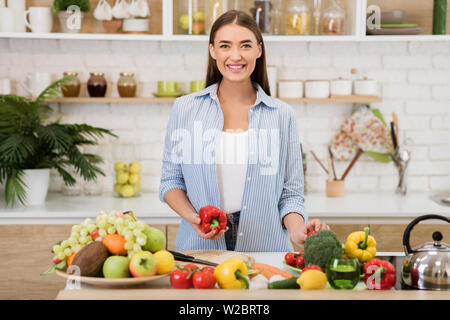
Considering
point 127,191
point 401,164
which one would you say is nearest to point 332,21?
point 401,164

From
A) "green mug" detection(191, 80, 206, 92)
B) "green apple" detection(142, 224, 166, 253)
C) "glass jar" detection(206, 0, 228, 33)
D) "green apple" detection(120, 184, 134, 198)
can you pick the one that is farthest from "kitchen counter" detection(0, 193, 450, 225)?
"green apple" detection(142, 224, 166, 253)

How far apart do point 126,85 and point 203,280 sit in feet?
7.54

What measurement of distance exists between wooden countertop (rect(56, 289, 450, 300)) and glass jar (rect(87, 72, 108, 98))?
2.30m

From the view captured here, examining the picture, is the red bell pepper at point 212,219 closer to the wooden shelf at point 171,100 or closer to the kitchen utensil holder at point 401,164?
the wooden shelf at point 171,100

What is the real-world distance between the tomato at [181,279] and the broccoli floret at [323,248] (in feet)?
1.15

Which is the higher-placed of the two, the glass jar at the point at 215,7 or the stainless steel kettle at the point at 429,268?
the glass jar at the point at 215,7

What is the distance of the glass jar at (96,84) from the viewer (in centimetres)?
362

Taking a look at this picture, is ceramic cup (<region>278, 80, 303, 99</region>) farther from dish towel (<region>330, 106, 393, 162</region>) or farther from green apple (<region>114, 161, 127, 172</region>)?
green apple (<region>114, 161, 127, 172</region>)

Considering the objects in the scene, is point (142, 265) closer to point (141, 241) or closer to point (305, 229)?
point (141, 241)

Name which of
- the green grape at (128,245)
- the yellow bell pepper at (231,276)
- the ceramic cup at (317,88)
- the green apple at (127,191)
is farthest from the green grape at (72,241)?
the ceramic cup at (317,88)

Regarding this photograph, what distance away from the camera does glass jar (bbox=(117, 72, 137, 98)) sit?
12.0 feet

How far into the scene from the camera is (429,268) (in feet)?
5.28
